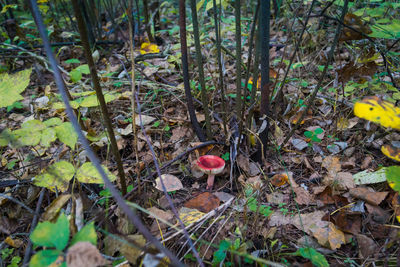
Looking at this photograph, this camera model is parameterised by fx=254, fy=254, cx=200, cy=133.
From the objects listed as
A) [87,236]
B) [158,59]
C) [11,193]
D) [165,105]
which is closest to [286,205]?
[87,236]

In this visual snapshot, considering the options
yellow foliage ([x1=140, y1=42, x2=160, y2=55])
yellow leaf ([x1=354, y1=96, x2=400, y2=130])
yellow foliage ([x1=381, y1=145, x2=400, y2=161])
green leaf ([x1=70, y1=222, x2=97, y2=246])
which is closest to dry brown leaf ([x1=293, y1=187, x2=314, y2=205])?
yellow foliage ([x1=381, y1=145, x2=400, y2=161])

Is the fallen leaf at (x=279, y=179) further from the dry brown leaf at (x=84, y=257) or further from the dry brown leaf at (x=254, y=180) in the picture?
the dry brown leaf at (x=84, y=257)

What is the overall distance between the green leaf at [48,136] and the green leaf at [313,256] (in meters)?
1.17

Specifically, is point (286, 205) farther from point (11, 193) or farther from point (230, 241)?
point (11, 193)

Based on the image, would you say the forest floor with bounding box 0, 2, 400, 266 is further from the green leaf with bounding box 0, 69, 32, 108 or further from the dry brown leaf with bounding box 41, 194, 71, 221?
the green leaf with bounding box 0, 69, 32, 108

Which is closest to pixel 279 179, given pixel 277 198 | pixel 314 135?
pixel 277 198

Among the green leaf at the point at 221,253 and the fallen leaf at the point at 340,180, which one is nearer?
the green leaf at the point at 221,253

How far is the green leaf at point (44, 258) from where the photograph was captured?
2.47ft

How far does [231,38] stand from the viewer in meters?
3.42

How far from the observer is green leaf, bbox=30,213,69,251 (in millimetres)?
768

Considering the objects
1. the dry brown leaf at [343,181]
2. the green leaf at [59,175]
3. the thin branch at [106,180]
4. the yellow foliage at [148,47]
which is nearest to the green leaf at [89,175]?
the green leaf at [59,175]

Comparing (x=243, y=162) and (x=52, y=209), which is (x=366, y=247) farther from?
(x=52, y=209)

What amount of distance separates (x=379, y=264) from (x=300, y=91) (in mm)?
1417

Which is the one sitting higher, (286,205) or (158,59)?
(158,59)
